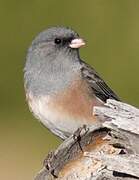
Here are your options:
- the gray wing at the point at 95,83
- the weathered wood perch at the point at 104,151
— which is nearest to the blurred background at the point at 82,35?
the gray wing at the point at 95,83

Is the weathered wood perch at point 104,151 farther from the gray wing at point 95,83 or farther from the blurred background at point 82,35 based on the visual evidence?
the blurred background at point 82,35

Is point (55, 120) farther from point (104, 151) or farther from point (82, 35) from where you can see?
point (82, 35)

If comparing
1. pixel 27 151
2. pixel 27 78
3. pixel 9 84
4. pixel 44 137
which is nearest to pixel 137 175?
pixel 27 78

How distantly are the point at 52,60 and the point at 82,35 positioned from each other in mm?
4351

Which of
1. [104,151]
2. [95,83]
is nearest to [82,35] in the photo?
[95,83]

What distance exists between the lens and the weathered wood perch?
8.82 feet

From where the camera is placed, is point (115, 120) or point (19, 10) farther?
point (19, 10)

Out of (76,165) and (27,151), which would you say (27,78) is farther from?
(27,151)

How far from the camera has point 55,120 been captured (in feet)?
12.0

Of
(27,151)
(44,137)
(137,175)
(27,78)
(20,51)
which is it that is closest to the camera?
(137,175)

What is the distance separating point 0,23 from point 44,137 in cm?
217

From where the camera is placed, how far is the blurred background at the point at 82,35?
7.53 meters

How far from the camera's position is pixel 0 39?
8.34 m

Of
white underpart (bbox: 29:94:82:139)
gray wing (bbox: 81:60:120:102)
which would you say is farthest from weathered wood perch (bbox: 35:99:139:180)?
gray wing (bbox: 81:60:120:102)
